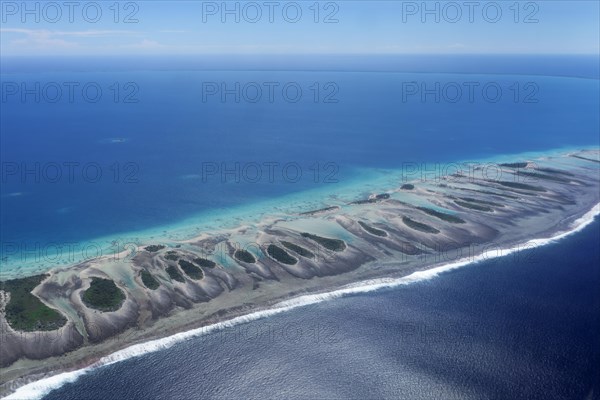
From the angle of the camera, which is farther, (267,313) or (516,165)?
(516,165)

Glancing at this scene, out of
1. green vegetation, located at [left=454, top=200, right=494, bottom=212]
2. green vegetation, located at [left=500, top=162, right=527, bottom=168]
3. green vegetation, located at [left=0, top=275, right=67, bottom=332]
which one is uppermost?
green vegetation, located at [left=500, top=162, right=527, bottom=168]

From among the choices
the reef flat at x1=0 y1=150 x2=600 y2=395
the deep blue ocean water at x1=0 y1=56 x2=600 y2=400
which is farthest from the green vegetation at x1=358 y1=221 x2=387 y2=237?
the deep blue ocean water at x1=0 y1=56 x2=600 y2=400

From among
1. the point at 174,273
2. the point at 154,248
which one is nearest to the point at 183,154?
the point at 154,248

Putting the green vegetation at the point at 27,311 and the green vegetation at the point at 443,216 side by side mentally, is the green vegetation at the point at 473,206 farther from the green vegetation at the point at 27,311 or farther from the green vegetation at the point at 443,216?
the green vegetation at the point at 27,311

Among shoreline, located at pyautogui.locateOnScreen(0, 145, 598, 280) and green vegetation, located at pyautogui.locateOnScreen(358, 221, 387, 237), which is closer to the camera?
shoreline, located at pyautogui.locateOnScreen(0, 145, 598, 280)

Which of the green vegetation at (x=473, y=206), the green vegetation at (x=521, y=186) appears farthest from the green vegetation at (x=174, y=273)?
the green vegetation at (x=521, y=186)

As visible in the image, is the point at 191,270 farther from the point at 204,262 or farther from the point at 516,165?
the point at 516,165

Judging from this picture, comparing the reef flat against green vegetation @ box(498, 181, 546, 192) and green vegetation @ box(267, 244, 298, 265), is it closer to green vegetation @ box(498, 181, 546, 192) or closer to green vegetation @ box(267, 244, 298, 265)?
green vegetation @ box(267, 244, 298, 265)

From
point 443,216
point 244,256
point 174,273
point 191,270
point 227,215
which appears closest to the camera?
point 174,273
